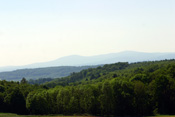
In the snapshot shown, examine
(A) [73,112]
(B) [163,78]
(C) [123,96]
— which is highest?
(B) [163,78]

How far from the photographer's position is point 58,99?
8131 cm

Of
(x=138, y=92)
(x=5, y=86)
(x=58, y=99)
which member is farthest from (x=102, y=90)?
(x=5, y=86)

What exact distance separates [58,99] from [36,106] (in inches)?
388

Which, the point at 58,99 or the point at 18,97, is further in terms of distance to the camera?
the point at 18,97

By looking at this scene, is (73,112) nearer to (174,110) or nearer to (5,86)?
(174,110)

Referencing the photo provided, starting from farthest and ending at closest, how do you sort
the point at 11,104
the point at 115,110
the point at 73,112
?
the point at 11,104 → the point at 73,112 → the point at 115,110

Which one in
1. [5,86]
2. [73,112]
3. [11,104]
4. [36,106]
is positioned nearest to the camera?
[73,112]

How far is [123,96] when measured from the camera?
7375 cm

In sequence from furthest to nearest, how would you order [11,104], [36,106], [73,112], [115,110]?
1. [11,104]
2. [36,106]
3. [73,112]
4. [115,110]

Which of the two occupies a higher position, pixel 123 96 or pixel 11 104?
pixel 123 96

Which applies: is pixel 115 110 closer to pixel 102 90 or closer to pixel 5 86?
pixel 102 90

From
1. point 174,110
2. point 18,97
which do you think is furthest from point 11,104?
point 174,110

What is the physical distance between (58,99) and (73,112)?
8.10 metres

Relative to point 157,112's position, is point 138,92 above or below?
above
